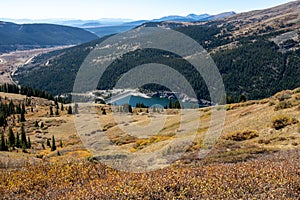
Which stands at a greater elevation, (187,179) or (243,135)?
(187,179)

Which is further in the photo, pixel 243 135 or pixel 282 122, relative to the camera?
pixel 282 122

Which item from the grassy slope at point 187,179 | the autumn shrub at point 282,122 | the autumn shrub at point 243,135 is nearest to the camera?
the grassy slope at point 187,179

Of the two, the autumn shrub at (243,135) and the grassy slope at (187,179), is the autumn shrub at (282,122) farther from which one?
the grassy slope at (187,179)

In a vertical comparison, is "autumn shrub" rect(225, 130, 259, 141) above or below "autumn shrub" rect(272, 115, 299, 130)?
below

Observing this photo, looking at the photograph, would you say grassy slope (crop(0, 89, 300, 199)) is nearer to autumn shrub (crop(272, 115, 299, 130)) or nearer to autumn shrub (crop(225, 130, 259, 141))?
autumn shrub (crop(225, 130, 259, 141))

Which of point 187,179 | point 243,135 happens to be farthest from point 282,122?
point 187,179

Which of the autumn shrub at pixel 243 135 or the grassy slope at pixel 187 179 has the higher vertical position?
the grassy slope at pixel 187 179

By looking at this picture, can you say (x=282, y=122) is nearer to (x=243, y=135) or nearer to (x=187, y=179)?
(x=243, y=135)

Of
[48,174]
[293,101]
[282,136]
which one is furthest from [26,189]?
[293,101]

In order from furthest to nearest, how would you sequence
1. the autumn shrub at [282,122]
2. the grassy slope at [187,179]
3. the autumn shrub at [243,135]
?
the autumn shrub at [282,122] → the autumn shrub at [243,135] → the grassy slope at [187,179]

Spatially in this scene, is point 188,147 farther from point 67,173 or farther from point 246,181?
point 246,181

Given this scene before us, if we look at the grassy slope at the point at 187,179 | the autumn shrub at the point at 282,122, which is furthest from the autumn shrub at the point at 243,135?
the grassy slope at the point at 187,179

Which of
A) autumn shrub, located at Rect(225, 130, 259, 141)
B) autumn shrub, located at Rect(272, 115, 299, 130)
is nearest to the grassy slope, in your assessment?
autumn shrub, located at Rect(225, 130, 259, 141)
